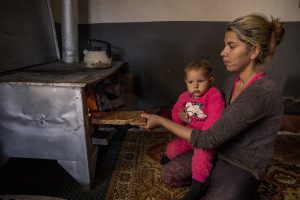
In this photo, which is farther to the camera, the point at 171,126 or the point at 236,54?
the point at 171,126

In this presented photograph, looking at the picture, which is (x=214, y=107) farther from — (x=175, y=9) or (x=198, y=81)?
(x=175, y=9)

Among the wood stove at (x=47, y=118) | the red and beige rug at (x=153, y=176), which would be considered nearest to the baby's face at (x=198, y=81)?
the wood stove at (x=47, y=118)

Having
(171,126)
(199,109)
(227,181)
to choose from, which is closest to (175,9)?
(199,109)

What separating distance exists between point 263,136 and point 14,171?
1.88 metres

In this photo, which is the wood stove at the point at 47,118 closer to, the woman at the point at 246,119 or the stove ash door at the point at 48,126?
the stove ash door at the point at 48,126

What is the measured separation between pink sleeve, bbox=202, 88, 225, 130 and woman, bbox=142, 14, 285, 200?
17 cm

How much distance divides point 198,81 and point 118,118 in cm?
66

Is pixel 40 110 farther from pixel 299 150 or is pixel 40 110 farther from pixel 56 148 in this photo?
pixel 299 150

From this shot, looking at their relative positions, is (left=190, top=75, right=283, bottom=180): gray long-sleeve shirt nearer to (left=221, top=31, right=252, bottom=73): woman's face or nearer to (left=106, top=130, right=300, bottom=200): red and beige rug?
(left=221, top=31, right=252, bottom=73): woman's face

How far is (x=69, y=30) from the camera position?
7.22 ft

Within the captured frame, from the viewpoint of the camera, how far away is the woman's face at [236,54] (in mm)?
1070

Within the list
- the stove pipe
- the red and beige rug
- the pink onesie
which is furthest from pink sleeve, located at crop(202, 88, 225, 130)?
the stove pipe

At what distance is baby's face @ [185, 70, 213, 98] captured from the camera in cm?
141

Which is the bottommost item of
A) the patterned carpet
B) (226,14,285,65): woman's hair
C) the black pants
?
the patterned carpet
